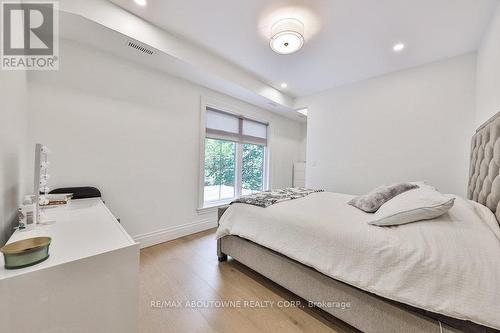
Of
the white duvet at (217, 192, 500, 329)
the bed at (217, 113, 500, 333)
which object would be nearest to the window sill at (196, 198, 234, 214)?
the bed at (217, 113, 500, 333)

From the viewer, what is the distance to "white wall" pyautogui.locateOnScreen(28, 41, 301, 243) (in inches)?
77.7

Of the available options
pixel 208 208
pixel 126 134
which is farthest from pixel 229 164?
pixel 126 134

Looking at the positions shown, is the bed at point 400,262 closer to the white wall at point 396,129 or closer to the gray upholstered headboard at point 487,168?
the gray upholstered headboard at point 487,168

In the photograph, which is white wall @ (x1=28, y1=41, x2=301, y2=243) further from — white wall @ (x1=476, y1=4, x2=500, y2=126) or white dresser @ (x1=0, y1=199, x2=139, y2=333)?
white wall @ (x1=476, y1=4, x2=500, y2=126)

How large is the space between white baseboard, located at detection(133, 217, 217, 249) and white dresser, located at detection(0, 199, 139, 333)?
164 cm

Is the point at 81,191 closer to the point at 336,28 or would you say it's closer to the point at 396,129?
the point at 336,28

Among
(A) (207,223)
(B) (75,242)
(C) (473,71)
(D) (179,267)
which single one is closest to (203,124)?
(A) (207,223)

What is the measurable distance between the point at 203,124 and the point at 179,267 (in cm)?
209

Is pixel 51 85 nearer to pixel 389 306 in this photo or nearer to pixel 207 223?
pixel 207 223

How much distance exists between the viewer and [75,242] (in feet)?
3.04

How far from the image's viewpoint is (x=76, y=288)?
0.76m

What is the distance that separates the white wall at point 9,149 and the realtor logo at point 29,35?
4.6 inches

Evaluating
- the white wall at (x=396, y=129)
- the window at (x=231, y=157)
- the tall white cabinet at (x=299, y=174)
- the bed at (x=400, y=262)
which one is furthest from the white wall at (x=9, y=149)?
the tall white cabinet at (x=299, y=174)

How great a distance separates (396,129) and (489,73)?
114cm
